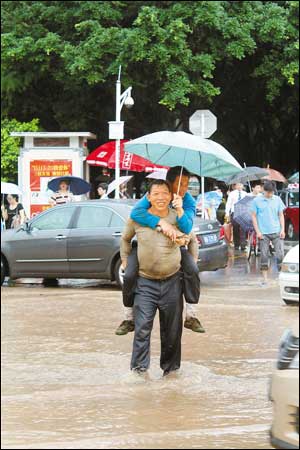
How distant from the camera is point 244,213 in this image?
20078mm

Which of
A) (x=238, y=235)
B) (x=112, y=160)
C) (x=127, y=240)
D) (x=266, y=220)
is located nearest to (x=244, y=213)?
(x=238, y=235)

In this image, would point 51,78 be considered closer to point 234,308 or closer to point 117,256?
point 117,256

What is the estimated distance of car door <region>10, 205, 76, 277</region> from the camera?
1542 centimetres

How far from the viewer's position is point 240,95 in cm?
3130

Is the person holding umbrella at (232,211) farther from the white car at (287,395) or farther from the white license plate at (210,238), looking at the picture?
the white car at (287,395)

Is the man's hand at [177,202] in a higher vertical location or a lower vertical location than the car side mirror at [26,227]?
higher

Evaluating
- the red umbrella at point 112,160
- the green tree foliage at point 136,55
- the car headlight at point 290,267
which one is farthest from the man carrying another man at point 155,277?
the green tree foliage at point 136,55

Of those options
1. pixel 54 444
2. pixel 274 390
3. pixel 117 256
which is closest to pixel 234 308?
pixel 117 256

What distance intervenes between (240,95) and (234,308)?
758 inches

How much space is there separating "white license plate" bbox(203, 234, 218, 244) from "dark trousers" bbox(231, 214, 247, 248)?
5.00 m

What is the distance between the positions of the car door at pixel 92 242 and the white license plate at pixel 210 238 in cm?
146

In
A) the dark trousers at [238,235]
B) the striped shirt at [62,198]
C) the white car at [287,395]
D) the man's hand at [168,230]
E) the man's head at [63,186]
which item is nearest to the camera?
the white car at [287,395]

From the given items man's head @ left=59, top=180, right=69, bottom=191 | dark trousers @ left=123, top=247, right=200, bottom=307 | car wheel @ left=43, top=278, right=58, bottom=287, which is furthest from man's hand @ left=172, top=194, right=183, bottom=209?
man's head @ left=59, top=180, right=69, bottom=191

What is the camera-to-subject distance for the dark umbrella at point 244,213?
788 inches
